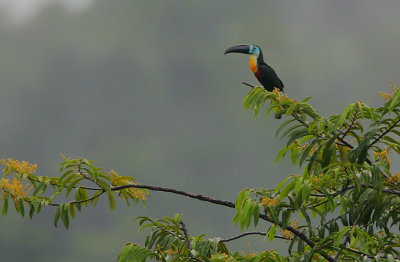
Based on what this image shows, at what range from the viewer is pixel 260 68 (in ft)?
39.5

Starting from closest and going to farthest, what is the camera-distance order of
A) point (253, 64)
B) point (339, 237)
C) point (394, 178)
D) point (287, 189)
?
point (339, 237) → point (287, 189) → point (394, 178) → point (253, 64)

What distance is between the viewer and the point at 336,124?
6.14 m

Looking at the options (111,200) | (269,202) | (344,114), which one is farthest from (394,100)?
(111,200)

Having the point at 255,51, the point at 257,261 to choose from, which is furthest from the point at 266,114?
the point at 255,51

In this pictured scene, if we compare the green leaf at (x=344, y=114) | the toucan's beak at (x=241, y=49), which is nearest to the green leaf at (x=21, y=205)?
the green leaf at (x=344, y=114)

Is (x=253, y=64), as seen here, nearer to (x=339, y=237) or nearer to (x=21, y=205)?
(x=21, y=205)

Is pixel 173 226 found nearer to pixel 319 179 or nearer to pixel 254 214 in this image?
pixel 254 214

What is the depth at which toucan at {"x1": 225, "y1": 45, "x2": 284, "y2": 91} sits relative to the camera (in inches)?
463

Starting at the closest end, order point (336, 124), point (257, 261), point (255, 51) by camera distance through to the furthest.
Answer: point (257, 261) → point (336, 124) → point (255, 51)

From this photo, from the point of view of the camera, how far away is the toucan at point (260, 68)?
11.8 m

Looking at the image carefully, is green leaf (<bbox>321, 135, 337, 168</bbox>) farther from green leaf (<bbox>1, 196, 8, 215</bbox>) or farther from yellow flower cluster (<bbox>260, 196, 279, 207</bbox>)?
green leaf (<bbox>1, 196, 8, 215</bbox>)

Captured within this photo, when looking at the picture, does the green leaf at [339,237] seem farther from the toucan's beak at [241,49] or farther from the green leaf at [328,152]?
the toucan's beak at [241,49]

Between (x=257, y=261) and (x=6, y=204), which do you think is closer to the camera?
(x=257, y=261)

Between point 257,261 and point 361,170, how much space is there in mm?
1415
